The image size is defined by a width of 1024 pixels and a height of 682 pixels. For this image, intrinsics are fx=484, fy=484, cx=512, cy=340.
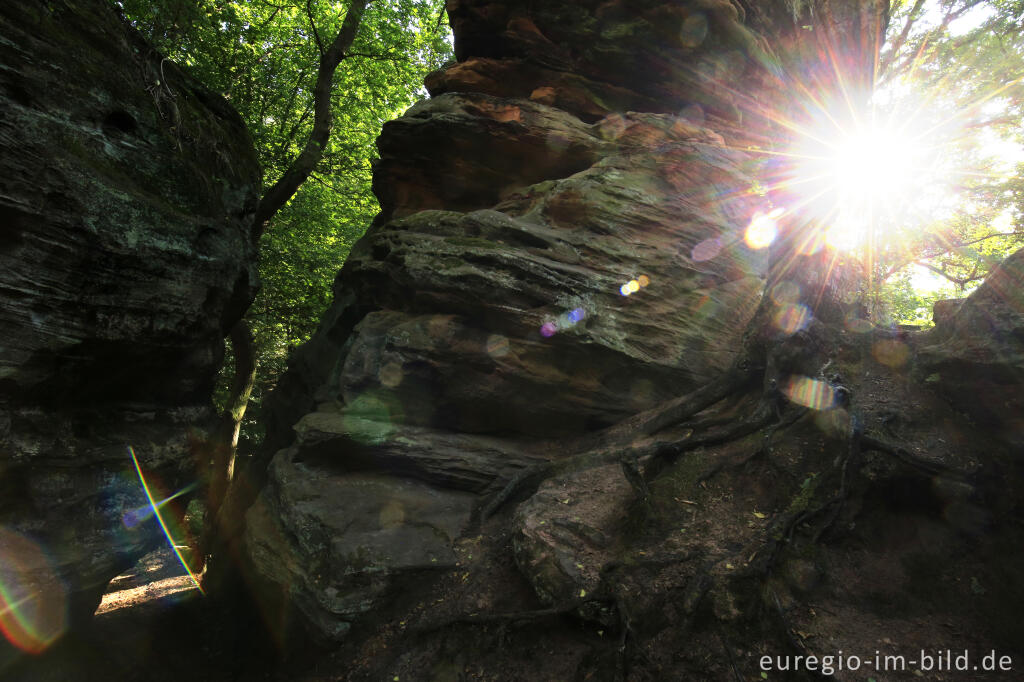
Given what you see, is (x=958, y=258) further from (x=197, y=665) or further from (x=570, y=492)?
(x=197, y=665)

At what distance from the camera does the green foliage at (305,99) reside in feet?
45.7

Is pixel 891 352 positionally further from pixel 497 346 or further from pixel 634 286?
pixel 497 346

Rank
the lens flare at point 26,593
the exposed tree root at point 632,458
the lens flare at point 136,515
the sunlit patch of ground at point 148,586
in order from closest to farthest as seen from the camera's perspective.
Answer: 1. the lens flare at point 26,593
2. the exposed tree root at point 632,458
3. the lens flare at point 136,515
4. the sunlit patch of ground at point 148,586

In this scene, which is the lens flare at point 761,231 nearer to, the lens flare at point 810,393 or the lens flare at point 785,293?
the lens flare at point 785,293

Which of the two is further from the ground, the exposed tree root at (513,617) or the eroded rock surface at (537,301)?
the eroded rock surface at (537,301)

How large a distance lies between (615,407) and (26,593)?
9170 millimetres

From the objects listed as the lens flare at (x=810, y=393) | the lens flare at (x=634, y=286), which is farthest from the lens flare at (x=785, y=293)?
the lens flare at (x=634, y=286)

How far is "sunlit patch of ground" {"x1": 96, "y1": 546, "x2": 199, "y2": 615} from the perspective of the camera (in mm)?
11070

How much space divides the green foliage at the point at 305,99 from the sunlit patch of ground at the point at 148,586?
7.85m

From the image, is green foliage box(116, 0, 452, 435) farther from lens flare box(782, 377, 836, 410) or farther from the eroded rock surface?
lens flare box(782, 377, 836, 410)

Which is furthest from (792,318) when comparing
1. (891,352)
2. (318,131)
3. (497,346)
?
(318,131)

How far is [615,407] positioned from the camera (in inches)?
374

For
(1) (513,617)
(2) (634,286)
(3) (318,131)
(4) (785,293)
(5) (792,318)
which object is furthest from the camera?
(3) (318,131)

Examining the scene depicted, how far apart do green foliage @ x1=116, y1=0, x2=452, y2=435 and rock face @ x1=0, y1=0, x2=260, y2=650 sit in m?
6.21
